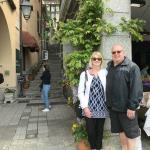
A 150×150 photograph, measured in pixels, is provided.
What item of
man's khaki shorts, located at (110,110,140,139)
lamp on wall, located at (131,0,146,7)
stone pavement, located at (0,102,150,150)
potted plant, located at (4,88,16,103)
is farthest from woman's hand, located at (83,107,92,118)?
potted plant, located at (4,88,16,103)

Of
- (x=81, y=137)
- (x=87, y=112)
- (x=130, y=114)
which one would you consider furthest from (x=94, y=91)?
(x=81, y=137)

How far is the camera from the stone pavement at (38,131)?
25.5 ft

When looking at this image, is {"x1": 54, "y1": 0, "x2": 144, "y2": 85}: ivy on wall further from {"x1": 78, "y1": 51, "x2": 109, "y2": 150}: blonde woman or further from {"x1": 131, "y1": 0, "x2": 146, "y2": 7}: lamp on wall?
{"x1": 131, "y1": 0, "x2": 146, "y2": 7}: lamp on wall

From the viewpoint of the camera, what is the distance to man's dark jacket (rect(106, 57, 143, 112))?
544cm

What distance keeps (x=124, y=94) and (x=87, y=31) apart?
2506mm

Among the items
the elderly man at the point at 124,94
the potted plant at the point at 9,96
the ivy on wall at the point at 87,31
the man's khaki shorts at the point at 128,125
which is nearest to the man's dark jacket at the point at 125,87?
the elderly man at the point at 124,94

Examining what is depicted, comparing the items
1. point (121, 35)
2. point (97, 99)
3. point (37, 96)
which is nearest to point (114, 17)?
point (121, 35)

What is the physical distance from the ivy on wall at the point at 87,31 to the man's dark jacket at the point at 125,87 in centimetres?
193

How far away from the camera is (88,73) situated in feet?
20.8

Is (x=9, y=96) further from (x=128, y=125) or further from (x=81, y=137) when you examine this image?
(x=128, y=125)

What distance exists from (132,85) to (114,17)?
100 inches

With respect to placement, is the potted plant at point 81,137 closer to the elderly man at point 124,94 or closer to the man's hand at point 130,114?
the elderly man at point 124,94

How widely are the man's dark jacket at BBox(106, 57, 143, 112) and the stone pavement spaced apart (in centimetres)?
183

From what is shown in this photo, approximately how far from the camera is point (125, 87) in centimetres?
557
